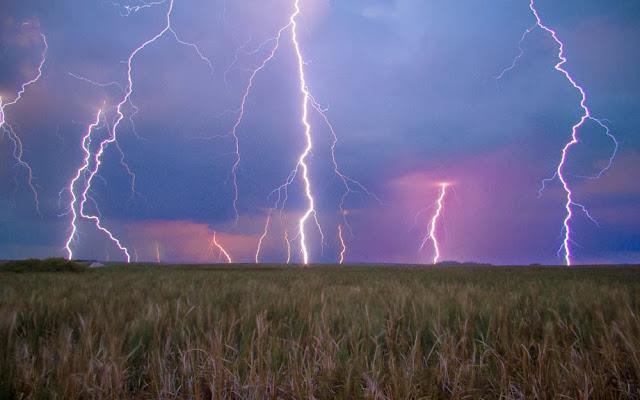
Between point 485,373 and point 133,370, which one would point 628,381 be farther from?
point 133,370

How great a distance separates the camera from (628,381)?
5.86ft

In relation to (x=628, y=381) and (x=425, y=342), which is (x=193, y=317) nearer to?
(x=425, y=342)

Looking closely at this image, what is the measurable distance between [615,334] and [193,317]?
9.70 feet

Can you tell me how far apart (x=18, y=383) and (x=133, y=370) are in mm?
565

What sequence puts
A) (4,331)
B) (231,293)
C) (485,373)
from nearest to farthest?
(485,373) < (4,331) < (231,293)

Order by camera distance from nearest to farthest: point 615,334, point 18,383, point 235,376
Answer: point 18,383
point 235,376
point 615,334

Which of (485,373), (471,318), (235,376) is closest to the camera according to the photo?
(235,376)

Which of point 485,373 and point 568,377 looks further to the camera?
point 485,373

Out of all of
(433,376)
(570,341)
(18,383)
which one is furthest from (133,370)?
(570,341)

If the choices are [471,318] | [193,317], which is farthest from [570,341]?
[193,317]

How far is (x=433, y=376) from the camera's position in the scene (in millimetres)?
1778

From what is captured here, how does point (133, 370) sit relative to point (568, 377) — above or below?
below

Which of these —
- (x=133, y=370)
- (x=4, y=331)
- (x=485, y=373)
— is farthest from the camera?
(x=4, y=331)

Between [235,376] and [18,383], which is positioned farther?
[235,376]
